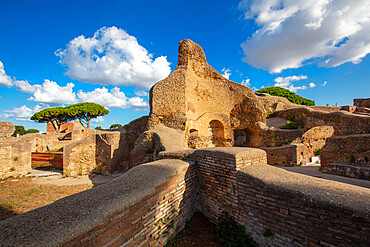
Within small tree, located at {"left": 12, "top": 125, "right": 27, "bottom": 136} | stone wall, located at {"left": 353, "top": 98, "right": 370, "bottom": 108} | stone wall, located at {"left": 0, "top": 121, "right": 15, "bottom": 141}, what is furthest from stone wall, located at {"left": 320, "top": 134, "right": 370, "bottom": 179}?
small tree, located at {"left": 12, "top": 125, "right": 27, "bottom": 136}

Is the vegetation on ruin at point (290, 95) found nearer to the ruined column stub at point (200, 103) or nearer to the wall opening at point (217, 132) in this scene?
the ruined column stub at point (200, 103)

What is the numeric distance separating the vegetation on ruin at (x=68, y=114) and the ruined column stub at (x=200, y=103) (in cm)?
2526

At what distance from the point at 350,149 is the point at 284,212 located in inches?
317

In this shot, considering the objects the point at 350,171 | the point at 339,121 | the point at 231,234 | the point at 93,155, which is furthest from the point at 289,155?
the point at 93,155

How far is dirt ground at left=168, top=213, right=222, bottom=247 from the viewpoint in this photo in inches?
119

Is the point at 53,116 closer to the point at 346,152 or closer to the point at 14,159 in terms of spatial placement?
the point at 14,159

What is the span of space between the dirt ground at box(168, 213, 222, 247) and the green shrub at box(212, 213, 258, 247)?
0.42ft

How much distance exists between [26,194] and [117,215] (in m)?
6.93

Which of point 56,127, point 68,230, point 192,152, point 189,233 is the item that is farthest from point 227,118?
point 56,127

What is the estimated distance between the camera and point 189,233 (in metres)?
3.29

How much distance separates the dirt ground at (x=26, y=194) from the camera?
16.4 ft

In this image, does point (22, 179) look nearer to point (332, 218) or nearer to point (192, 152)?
point (192, 152)

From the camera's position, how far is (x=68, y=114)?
27.5 meters

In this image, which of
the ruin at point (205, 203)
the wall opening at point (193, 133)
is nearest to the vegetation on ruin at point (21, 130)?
the wall opening at point (193, 133)
